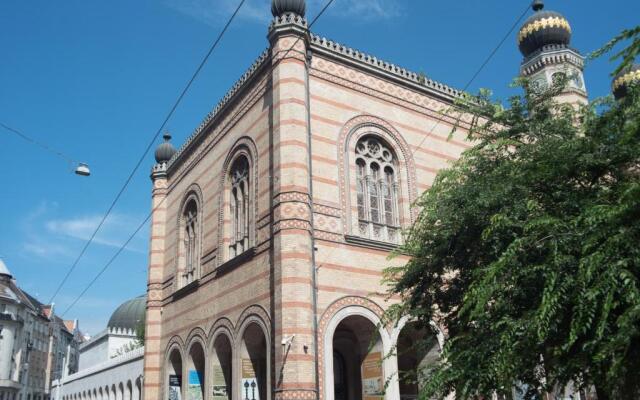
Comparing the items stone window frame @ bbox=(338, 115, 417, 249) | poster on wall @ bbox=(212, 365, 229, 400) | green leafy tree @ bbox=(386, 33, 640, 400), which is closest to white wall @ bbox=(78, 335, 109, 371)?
poster on wall @ bbox=(212, 365, 229, 400)

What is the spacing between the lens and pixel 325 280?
15039mm


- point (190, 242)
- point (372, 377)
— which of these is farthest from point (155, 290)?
point (372, 377)

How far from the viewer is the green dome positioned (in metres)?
42.8

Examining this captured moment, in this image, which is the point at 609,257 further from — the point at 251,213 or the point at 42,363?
the point at 42,363

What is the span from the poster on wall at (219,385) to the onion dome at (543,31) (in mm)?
17567

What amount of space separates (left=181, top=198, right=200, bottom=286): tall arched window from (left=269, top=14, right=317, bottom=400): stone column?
6.02 meters

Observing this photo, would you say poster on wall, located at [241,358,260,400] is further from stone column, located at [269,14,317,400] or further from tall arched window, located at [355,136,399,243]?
tall arched window, located at [355,136,399,243]

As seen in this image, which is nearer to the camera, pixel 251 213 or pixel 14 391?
pixel 251 213

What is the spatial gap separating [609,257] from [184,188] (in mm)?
17858

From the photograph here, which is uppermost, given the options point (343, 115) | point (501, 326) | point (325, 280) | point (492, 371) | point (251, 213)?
point (343, 115)

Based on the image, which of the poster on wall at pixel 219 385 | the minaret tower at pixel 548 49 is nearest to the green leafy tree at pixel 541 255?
the poster on wall at pixel 219 385

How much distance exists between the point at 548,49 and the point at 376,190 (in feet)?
39.5

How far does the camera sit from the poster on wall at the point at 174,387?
20344mm

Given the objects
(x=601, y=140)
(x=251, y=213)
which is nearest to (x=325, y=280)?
(x=251, y=213)
